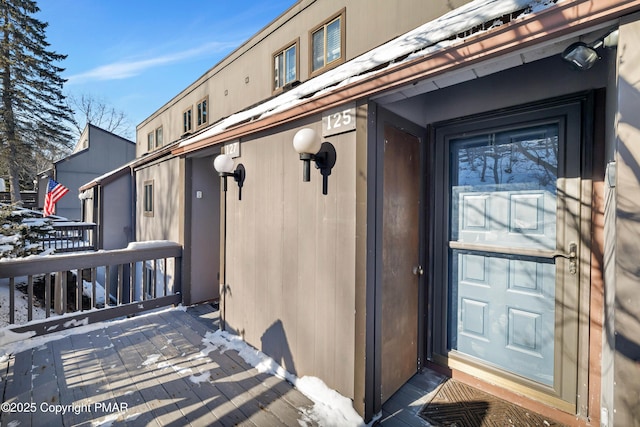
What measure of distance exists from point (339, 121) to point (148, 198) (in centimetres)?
604

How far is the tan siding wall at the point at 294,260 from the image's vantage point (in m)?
2.23

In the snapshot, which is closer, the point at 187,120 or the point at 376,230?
the point at 376,230

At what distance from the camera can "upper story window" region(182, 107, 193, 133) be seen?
24.5 ft

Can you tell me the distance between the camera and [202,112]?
6965mm

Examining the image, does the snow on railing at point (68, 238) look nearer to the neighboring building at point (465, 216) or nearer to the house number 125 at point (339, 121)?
the neighboring building at point (465, 216)

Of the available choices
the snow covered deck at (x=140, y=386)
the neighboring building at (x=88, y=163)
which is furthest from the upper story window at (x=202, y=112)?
the neighboring building at (x=88, y=163)

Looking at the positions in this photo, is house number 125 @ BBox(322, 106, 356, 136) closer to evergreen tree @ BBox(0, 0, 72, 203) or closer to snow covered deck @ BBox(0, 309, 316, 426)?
snow covered deck @ BBox(0, 309, 316, 426)

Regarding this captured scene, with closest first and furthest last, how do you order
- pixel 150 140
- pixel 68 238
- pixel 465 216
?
pixel 465 216 → pixel 68 238 → pixel 150 140

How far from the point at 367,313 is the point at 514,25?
6.26 ft

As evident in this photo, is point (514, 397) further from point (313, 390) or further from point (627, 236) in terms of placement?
point (627, 236)

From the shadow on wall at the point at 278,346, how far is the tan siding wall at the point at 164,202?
2463mm

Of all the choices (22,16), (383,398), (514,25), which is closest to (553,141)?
(514,25)

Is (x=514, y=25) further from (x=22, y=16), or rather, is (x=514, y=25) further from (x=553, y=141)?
(x=22, y=16)
